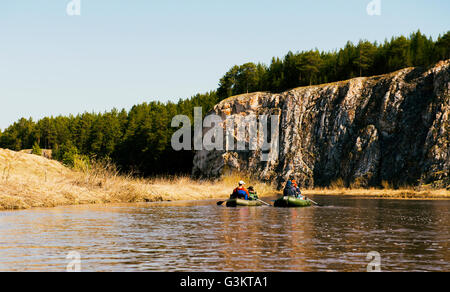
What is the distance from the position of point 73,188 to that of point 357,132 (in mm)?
57880

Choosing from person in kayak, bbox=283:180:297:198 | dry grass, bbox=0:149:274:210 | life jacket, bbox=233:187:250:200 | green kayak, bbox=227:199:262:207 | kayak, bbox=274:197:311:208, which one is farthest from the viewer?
life jacket, bbox=233:187:250:200

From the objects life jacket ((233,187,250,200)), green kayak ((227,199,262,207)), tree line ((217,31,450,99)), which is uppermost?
tree line ((217,31,450,99))

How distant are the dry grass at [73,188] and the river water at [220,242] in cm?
552

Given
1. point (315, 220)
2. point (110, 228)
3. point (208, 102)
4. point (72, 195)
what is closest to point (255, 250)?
point (110, 228)

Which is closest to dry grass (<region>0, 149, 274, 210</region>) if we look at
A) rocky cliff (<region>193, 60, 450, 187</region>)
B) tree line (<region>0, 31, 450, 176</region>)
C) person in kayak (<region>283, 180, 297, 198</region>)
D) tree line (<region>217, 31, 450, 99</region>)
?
person in kayak (<region>283, 180, 297, 198</region>)

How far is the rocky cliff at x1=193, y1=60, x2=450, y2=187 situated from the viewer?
252 feet

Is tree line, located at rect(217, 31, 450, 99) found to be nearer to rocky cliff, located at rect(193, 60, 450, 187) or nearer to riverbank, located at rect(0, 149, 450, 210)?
rocky cliff, located at rect(193, 60, 450, 187)

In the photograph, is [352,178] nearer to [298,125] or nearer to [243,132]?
[298,125]

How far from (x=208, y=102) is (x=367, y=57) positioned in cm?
4390

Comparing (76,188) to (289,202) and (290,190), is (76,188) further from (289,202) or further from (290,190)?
(290,190)

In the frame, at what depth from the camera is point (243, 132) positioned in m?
99.2

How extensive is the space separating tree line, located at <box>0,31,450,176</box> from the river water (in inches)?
2328

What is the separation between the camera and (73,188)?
41.1 meters

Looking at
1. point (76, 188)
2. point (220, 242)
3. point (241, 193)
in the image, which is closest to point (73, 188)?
point (76, 188)
